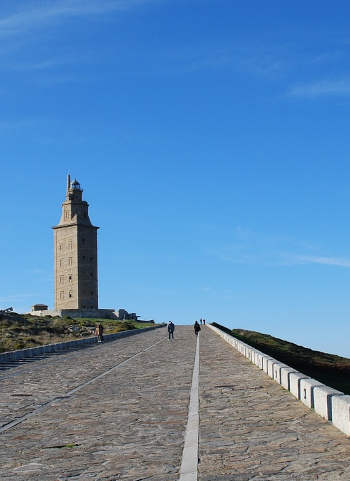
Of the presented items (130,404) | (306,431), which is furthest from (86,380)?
(306,431)

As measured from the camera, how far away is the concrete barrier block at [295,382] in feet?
41.2

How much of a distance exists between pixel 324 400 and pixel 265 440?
1844 mm

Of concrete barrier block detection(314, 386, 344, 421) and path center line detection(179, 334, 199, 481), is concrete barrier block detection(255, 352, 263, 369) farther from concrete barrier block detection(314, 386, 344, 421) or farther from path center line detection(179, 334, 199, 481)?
concrete barrier block detection(314, 386, 344, 421)

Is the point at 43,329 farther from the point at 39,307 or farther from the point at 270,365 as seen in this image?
the point at 270,365

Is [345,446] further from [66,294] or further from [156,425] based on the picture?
[66,294]

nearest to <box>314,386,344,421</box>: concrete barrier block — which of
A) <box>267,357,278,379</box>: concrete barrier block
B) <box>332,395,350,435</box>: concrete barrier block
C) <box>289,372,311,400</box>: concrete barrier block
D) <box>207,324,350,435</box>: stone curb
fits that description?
<box>207,324,350,435</box>: stone curb

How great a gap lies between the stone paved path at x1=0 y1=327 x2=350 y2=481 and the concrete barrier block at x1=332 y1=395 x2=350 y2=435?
0.13 meters

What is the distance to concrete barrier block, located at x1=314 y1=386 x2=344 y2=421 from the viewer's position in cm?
981

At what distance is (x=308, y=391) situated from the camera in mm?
11422

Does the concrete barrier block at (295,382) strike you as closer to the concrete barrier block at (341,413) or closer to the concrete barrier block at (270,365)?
the concrete barrier block at (341,413)

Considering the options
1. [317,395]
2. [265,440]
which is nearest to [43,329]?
[317,395]

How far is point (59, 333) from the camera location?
65062 mm

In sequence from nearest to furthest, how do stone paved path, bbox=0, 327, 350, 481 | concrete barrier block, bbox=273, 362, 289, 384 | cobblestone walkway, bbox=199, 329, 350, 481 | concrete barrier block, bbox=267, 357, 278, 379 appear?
cobblestone walkway, bbox=199, 329, 350, 481, stone paved path, bbox=0, 327, 350, 481, concrete barrier block, bbox=273, 362, 289, 384, concrete barrier block, bbox=267, 357, 278, 379

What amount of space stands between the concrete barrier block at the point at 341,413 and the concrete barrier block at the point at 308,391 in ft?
5.46
